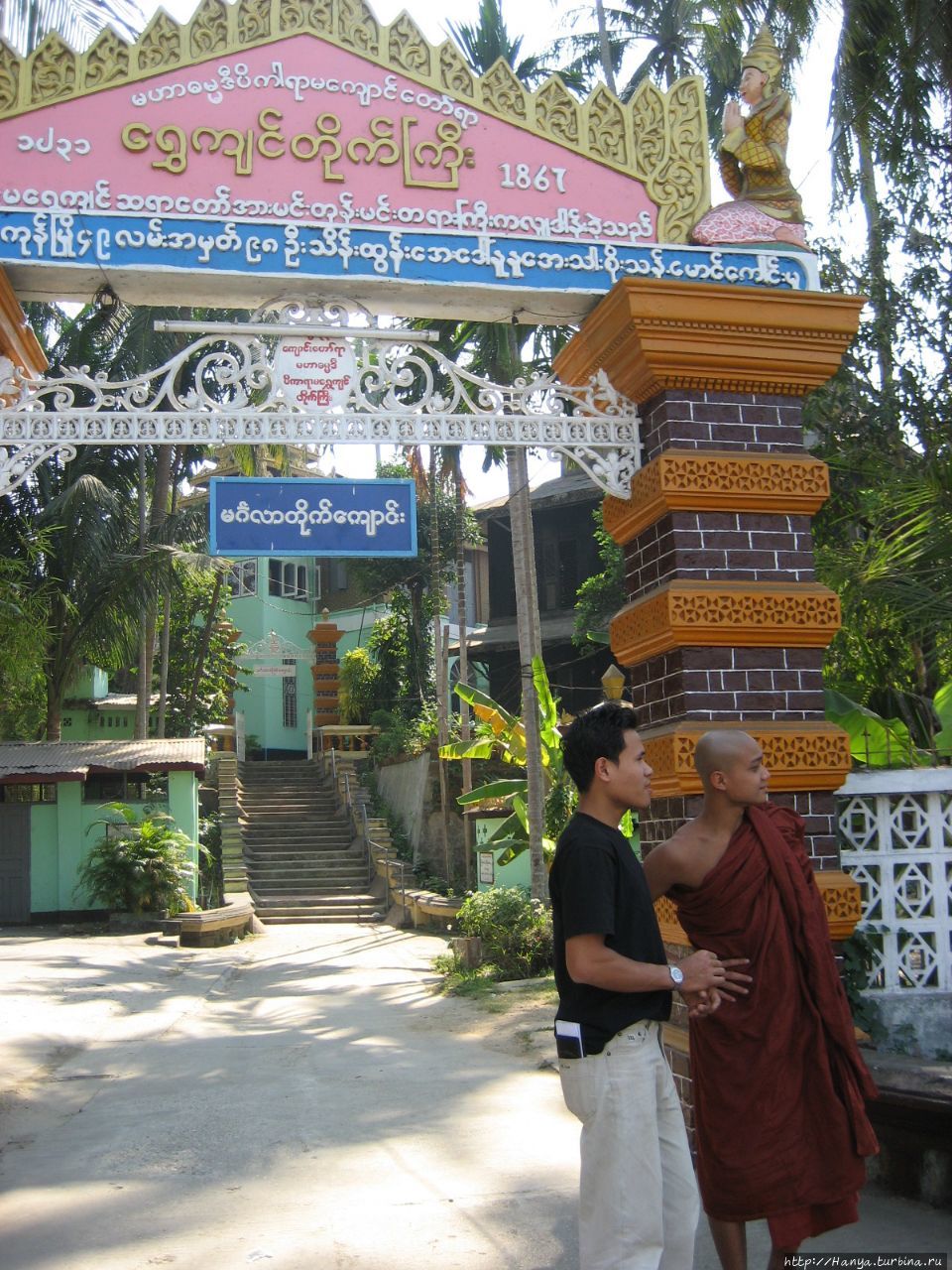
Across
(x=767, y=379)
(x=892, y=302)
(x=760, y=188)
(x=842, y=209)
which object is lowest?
(x=767, y=379)

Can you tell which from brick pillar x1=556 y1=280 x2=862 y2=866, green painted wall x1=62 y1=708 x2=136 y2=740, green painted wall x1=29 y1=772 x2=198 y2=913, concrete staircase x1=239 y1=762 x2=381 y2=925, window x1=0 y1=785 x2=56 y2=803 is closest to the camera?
brick pillar x1=556 y1=280 x2=862 y2=866

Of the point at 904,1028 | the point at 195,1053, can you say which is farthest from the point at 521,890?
the point at 904,1028

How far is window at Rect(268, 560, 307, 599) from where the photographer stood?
32934mm

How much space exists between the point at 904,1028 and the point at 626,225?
11.9ft

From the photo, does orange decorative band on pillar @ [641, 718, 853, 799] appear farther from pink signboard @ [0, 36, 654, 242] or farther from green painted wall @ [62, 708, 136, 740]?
green painted wall @ [62, 708, 136, 740]

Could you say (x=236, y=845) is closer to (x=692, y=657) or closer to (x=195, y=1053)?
(x=195, y=1053)

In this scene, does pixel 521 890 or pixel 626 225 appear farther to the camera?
pixel 521 890

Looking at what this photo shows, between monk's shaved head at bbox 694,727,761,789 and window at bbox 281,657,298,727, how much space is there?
29.0 metres

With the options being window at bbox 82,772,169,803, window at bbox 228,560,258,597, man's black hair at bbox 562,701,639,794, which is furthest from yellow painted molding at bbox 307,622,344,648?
man's black hair at bbox 562,701,639,794

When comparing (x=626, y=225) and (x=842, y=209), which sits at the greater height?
(x=842, y=209)

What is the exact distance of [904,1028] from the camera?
200 inches

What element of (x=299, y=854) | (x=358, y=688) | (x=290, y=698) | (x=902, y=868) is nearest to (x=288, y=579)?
(x=290, y=698)

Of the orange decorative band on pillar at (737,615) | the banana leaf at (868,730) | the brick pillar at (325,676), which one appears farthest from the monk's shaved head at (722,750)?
the brick pillar at (325,676)

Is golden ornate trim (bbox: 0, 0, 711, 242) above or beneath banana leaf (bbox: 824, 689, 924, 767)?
above
